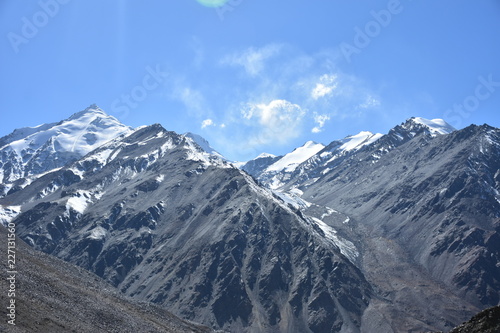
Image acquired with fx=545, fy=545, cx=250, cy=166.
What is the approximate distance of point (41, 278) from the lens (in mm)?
120438

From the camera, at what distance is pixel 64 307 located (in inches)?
4348

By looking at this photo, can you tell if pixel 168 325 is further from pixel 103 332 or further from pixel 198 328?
pixel 103 332

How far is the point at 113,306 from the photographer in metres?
128

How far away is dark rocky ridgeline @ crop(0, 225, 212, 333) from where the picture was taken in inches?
3780

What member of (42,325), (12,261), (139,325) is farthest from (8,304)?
(139,325)

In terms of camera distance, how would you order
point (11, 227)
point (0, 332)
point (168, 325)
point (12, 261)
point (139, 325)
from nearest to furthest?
point (0, 332), point (11, 227), point (12, 261), point (139, 325), point (168, 325)

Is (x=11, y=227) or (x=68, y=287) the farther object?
(x=68, y=287)

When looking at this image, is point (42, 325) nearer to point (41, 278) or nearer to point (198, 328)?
point (41, 278)

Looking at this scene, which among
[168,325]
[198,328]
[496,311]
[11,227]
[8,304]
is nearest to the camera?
[496,311]

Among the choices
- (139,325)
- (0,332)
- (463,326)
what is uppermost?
(463,326)

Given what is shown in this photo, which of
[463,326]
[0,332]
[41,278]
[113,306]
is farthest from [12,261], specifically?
[463,326]

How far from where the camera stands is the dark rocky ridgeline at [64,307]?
9600cm

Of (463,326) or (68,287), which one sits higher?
(463,326)

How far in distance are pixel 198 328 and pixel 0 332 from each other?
9154 centimetres
